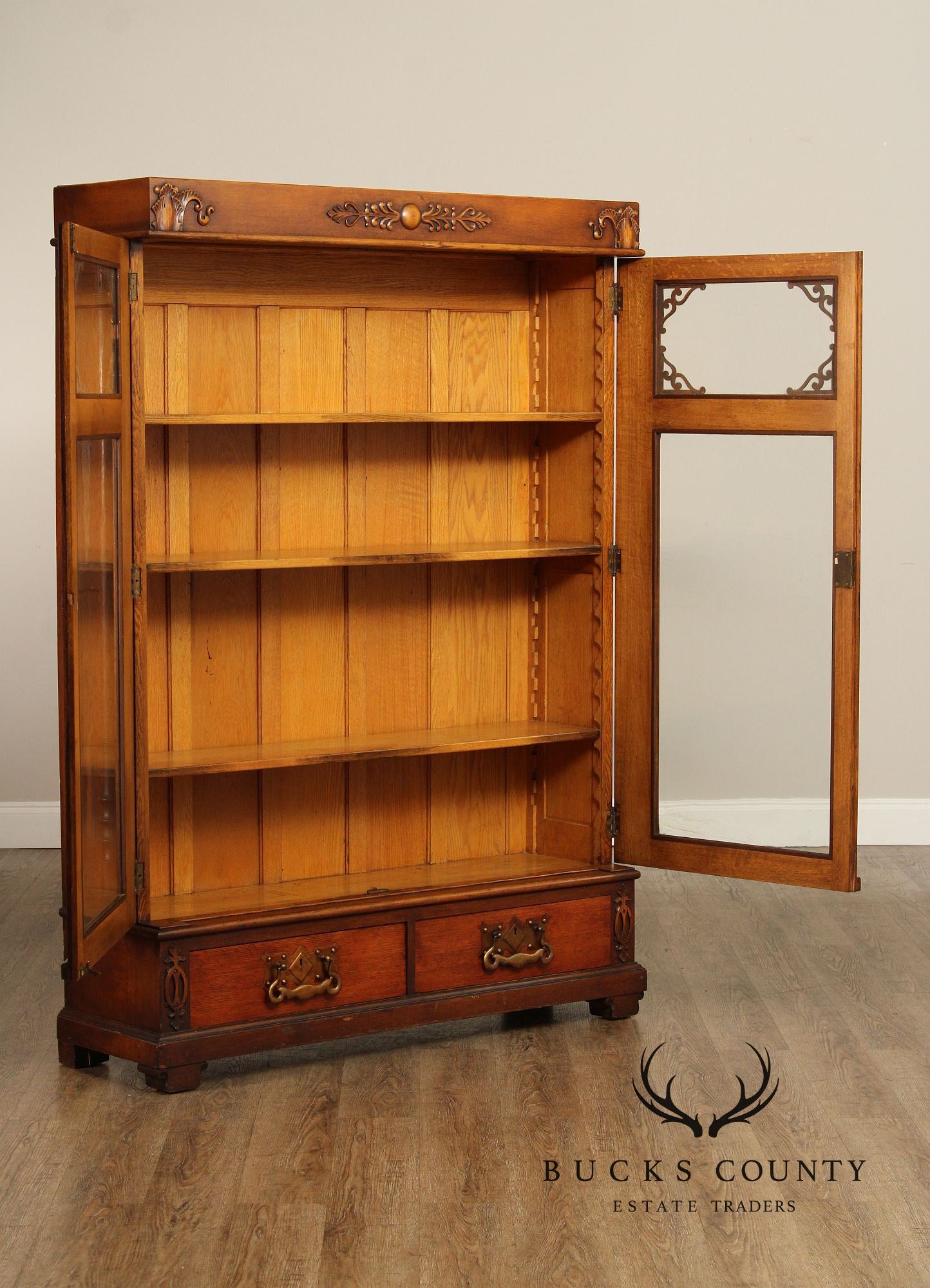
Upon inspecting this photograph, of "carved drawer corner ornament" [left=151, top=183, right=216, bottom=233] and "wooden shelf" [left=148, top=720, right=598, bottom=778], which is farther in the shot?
"wooden shelf" [left=148, top=720, right=598, bottom=778]

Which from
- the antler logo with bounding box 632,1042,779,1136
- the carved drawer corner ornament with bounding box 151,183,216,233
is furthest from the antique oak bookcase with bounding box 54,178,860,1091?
the antler logo with bounding box 632,1042,779,1136

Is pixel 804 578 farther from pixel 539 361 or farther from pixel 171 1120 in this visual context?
pixel 171 1120

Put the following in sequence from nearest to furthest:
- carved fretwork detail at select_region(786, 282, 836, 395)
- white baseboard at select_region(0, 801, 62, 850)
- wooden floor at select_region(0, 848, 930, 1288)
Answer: wooden floor at select_region(0, 848, 930, 1288) < carved fretwork detail at select_region(786, 282, 836, 395) < white baseboard at select_region(0, 801, 62, 850)

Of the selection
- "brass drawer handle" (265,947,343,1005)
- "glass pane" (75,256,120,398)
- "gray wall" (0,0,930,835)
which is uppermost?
"gray wall" (0,0,930,835)

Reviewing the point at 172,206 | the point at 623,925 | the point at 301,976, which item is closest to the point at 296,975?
the point at 301,976

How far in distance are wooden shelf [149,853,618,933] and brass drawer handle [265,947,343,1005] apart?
97 mm

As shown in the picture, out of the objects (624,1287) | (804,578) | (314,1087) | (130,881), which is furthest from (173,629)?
(624,1287)

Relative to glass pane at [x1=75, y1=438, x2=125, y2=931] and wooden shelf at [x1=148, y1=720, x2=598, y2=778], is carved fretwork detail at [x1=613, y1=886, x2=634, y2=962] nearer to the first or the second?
wooden shelf at [x1=148, y1=720, x2=598, y2=778]

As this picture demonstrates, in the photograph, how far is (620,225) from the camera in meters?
3.73

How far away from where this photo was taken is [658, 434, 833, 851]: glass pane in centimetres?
377

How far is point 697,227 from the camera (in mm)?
5605

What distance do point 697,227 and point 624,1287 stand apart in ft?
13.2

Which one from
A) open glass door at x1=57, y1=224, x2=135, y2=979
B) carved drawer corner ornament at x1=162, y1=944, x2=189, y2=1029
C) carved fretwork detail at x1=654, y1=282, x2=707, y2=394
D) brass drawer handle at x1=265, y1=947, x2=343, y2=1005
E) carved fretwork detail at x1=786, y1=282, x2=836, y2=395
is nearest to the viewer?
open glass door at x1=57, y1=224, x2=135, y2=979

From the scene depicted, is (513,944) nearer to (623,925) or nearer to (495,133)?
(623,925)
